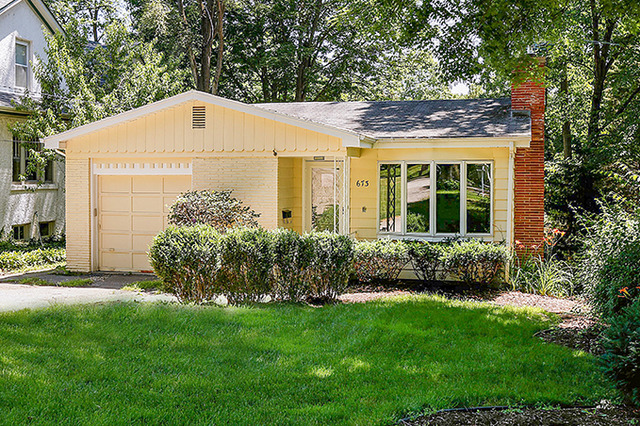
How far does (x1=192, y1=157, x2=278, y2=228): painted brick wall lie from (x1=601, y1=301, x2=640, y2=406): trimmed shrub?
8600 millimetres

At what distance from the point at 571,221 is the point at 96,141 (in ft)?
42.2

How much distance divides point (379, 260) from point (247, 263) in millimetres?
3498

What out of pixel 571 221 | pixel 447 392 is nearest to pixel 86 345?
pixel 447 392

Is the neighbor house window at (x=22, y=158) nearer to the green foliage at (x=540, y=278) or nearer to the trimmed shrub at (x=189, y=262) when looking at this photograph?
the trimmed shrub at (x=189, y=262)

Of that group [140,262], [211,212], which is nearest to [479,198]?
[211,212]

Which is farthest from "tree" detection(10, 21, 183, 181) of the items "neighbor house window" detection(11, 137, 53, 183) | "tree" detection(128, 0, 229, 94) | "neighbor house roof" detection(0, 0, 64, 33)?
"tree" detection(128, 0, 229, 94)

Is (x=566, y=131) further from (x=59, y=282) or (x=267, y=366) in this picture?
(x=267, y=366)

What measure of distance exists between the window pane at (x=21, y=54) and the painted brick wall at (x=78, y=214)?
303 inches

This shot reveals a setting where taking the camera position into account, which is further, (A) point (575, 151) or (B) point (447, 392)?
(A) point (575, 151)

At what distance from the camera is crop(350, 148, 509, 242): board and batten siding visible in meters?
13.2

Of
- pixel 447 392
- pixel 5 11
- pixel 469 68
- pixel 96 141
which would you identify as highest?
pixel 5 11

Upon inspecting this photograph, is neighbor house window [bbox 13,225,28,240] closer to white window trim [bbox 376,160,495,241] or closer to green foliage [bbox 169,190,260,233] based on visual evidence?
green foliage [bbox 169,190,260,233]

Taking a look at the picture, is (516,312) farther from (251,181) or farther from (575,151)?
(575,151)

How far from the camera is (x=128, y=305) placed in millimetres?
8742
